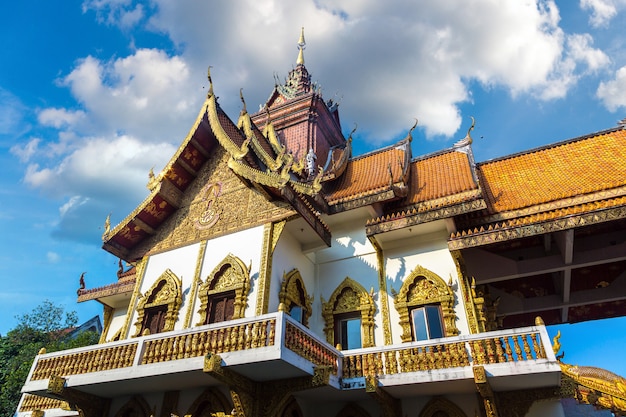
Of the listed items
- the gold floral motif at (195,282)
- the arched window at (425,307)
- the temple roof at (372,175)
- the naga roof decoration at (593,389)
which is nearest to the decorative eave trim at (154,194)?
the gold floral motif at (195,282)

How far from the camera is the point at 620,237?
8.21 metres

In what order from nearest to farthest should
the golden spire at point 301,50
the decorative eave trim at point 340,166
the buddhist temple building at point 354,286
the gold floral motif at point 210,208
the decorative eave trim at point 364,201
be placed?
the buddhist temple building at point 354,286 → the decorative eave trim at point 364,201 → the gold floral motif at point 210,208 → the decorative eave trim at point 340,166 → the golden spire at point 301,50

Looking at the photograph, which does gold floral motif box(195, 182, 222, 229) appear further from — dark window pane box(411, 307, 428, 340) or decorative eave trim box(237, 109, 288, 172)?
dark window pane box(411, 307, 428, 340)

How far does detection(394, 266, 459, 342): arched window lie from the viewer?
7922mm

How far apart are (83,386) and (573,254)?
8.70 meters

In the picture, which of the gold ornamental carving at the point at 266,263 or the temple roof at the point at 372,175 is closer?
the gold ornamental carving at the point at 266,263

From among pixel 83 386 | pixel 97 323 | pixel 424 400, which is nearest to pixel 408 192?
pixel 424 400

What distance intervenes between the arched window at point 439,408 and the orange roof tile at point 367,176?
413 cm

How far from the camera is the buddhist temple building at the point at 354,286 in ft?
21.0

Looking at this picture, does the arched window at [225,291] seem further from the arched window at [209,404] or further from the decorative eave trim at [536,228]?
the decorative eave trim at [536,228]

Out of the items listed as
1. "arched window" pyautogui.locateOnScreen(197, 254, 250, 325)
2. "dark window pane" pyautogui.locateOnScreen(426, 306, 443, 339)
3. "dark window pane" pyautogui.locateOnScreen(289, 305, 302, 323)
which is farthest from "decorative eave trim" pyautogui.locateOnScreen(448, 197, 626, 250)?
"arched window" pyautogui.locateOnScreen(197, 254, 250, 325)

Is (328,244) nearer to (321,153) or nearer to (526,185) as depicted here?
(526,185)

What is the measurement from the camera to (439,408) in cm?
688

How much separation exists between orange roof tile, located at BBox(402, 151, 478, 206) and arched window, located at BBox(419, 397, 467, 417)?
13.4 ft
